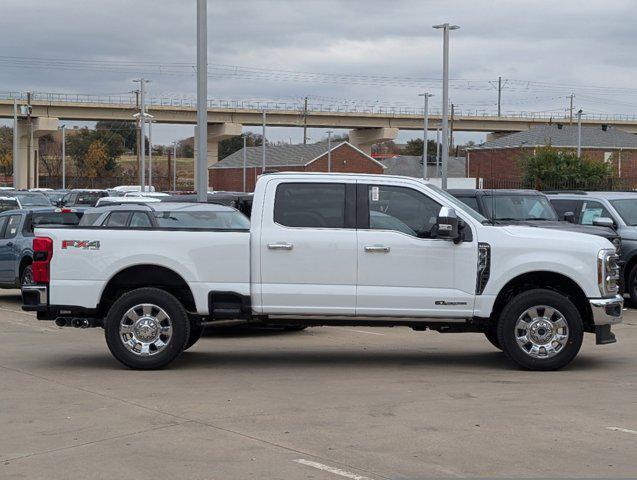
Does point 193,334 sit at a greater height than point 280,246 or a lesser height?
lesser

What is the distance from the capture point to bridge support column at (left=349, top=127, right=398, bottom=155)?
316ft

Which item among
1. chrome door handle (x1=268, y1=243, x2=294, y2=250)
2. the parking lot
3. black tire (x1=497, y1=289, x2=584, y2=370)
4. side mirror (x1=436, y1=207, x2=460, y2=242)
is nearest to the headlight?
black tire (x1=497, y1=289, x2=584, y2=370)

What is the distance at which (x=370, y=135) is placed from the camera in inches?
3851

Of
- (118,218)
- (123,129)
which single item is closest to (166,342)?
(118,218)

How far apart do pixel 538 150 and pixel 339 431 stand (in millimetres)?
43125

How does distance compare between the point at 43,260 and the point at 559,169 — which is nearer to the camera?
the point at 43,260

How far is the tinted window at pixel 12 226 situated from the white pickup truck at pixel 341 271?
27.0 ft

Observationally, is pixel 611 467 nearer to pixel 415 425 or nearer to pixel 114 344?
pixel 415 425

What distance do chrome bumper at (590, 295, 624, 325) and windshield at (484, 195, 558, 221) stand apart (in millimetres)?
7188

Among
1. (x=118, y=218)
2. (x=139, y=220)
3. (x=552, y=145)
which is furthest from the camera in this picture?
(x=552, y=145)

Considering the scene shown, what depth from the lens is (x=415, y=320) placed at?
11.1 metres

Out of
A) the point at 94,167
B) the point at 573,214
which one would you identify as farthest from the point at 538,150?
the point at 94,167

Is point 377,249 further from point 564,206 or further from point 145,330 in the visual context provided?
point 564,206

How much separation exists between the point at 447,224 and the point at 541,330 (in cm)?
159
